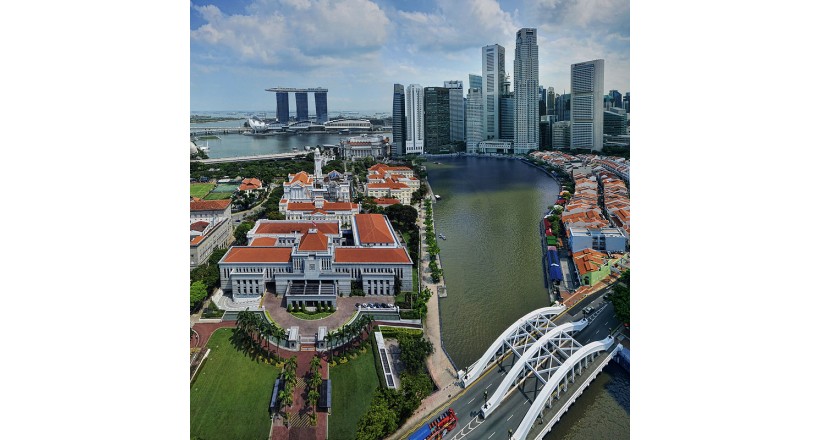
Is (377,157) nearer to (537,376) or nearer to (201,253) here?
(201,253)

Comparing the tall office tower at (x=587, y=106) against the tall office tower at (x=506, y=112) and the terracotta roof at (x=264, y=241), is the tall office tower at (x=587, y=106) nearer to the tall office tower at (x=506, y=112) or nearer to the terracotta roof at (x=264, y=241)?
the tall office tower at (x=506, y=112)

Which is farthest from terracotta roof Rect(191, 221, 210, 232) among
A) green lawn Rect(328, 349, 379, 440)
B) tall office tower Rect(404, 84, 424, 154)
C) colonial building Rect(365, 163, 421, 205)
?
tall office tower Rect(404, 84, 424, 154)

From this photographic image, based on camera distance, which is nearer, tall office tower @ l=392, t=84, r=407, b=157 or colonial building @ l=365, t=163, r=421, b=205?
colonial building @ l=365, t=163, r=421, b=205

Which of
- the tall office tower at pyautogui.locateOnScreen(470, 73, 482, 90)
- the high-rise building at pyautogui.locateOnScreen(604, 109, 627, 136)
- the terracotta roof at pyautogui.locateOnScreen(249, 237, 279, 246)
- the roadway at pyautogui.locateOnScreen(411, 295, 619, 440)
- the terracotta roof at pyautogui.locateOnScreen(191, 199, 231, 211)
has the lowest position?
the roadway at pyautogui.locateOnScreen(411, 295, 619, 440)

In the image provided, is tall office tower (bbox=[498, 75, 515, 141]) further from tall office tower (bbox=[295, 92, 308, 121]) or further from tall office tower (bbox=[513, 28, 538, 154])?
tall office tower (bbox=[295, 92, 308, 121])

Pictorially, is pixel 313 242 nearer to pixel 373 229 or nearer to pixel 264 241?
pixel 264 241
